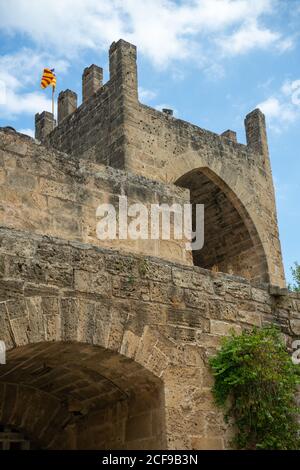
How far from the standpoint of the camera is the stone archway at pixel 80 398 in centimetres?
513

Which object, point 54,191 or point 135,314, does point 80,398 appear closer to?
point 135,314

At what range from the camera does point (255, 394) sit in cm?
547

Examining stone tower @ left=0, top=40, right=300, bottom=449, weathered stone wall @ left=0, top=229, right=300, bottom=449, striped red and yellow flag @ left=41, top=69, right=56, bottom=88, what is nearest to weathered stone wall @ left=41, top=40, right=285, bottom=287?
striped red and yellow flag @ left=41, top=69, right=56, bottom=88

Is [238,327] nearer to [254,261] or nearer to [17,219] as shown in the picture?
[17,219]

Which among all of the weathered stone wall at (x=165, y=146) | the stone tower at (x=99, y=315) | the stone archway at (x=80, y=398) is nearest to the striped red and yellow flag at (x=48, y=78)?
the weathered stone wall at (x=165, y=146)

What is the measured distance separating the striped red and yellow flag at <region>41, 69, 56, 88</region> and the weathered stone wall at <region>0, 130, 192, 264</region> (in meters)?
9.60

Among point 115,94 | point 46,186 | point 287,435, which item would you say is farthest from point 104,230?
point 115,94

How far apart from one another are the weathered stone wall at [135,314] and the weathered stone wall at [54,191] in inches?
48.5

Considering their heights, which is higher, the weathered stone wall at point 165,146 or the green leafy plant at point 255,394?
the weathered stone wall at point 165,146

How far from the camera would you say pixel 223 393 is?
5480mm

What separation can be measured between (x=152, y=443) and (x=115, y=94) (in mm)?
8830

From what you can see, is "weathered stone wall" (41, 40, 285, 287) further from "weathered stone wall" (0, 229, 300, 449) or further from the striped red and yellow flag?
"weathered stone wall" (0, 229, 300, 449)

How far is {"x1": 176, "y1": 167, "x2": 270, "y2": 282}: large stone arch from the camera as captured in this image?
573 inches

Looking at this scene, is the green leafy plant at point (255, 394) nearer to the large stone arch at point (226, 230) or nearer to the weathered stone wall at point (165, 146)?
the weathered stone wall at point (165, 146)
